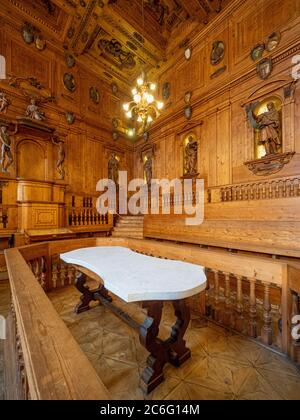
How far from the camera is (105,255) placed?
261 cm

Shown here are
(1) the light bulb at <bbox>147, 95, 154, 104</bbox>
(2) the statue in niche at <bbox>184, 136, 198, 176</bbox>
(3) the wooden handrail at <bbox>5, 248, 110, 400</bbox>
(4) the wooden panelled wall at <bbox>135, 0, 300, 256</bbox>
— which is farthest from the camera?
(2) the statue in niche at <bbox>184, 136, 198, 176</bbox>

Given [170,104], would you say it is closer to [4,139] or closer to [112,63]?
[112,63]

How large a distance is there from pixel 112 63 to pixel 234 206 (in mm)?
9238

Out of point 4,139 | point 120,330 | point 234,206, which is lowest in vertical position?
point 120,330

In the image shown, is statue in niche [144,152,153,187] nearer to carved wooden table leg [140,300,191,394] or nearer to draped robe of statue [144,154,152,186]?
draped robe of statue [144,154,152,186]

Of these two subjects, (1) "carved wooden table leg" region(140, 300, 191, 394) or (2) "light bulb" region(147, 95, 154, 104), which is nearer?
(1) "carved wooden table leg" region(140, 300, 191, 394)

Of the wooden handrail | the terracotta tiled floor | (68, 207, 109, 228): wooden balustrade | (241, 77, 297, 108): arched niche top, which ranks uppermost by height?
(241, 77, 297, 108): arched niche top

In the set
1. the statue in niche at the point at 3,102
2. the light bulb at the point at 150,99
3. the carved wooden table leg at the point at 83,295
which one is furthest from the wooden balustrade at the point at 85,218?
the light bulb at the point at 150,99

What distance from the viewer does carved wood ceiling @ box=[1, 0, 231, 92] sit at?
661cm

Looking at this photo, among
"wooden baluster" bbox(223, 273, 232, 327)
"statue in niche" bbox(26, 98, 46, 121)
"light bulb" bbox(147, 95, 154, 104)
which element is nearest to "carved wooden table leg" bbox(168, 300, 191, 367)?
"wooden baluster" bbox(223, 273, 232, 327)

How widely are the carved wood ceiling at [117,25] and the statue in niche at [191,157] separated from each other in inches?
171

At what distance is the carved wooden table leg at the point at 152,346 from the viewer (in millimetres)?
1694

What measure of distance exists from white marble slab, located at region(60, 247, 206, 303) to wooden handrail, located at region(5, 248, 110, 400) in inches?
20.6
